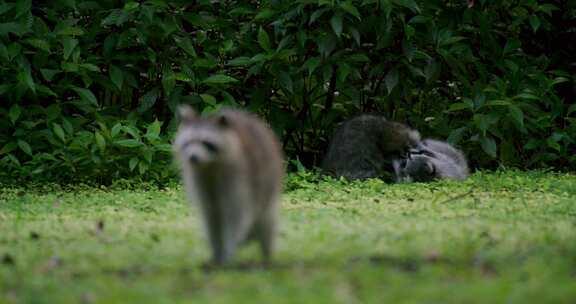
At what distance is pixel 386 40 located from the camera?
980 centimetres

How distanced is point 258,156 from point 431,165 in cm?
523

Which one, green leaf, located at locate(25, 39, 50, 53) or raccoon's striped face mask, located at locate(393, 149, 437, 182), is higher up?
green leaf, located at locate(25, 39, 50, 53)

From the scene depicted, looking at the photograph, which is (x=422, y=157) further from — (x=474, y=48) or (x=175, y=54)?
(x=175, y=54)

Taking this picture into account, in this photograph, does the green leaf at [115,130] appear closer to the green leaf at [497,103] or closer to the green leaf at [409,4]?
the green leaf at [409,4]

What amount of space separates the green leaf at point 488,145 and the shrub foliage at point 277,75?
0.05 ft

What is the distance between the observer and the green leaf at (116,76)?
9.27m

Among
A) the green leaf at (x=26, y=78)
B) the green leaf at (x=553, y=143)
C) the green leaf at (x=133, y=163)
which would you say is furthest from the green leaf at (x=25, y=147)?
the green leaf at (x=553, y=143)

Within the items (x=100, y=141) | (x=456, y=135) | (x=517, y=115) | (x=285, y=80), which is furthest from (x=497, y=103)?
(x=100, y=141)

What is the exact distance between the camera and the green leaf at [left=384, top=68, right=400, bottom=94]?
9.77m

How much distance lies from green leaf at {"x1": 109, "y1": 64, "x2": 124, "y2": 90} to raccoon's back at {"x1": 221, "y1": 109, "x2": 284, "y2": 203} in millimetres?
4723

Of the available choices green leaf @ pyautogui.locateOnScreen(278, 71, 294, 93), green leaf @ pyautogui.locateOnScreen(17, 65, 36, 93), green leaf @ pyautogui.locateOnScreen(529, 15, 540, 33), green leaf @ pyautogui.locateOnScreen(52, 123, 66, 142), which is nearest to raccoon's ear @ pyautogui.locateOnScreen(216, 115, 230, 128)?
green leaf @ pyautogui.locateOnScreen(52, 123, 66, 142)

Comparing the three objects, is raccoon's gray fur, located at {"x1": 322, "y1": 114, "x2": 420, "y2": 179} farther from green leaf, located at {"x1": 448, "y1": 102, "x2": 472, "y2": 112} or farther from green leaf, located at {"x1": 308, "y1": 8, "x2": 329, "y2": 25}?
green leaf, located at {"x1": 308, "y1": 8, "x2": 329, "y2": 25}

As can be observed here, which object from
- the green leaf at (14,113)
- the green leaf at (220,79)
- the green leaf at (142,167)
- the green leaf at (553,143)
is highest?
the green leaf at (220,79)

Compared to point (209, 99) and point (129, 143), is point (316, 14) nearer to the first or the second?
point (209, 99)
